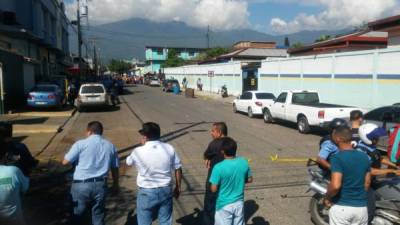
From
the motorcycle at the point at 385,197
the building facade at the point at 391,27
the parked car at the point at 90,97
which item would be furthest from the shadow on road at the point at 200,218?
the parked car at the point at 90,97

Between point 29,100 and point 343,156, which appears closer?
point 343,156

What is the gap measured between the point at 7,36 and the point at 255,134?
698 inches

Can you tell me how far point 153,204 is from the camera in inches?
201

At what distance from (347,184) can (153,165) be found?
2068 mm

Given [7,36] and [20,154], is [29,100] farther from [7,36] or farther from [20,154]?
[20,154]

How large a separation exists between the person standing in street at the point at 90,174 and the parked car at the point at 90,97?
21810 mm

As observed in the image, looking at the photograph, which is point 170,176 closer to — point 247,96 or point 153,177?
point 153,177

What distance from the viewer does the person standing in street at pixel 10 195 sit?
431 cm

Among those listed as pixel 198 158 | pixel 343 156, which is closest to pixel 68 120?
pixel 198 158

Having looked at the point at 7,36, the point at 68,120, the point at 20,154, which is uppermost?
the point at 7,36

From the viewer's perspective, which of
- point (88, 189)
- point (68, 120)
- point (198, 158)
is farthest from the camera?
point (68, 120)

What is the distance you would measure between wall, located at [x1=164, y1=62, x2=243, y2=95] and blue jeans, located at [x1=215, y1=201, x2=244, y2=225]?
38.0 meters

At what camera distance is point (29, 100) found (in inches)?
984

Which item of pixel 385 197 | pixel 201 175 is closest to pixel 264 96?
pixel 201 175
